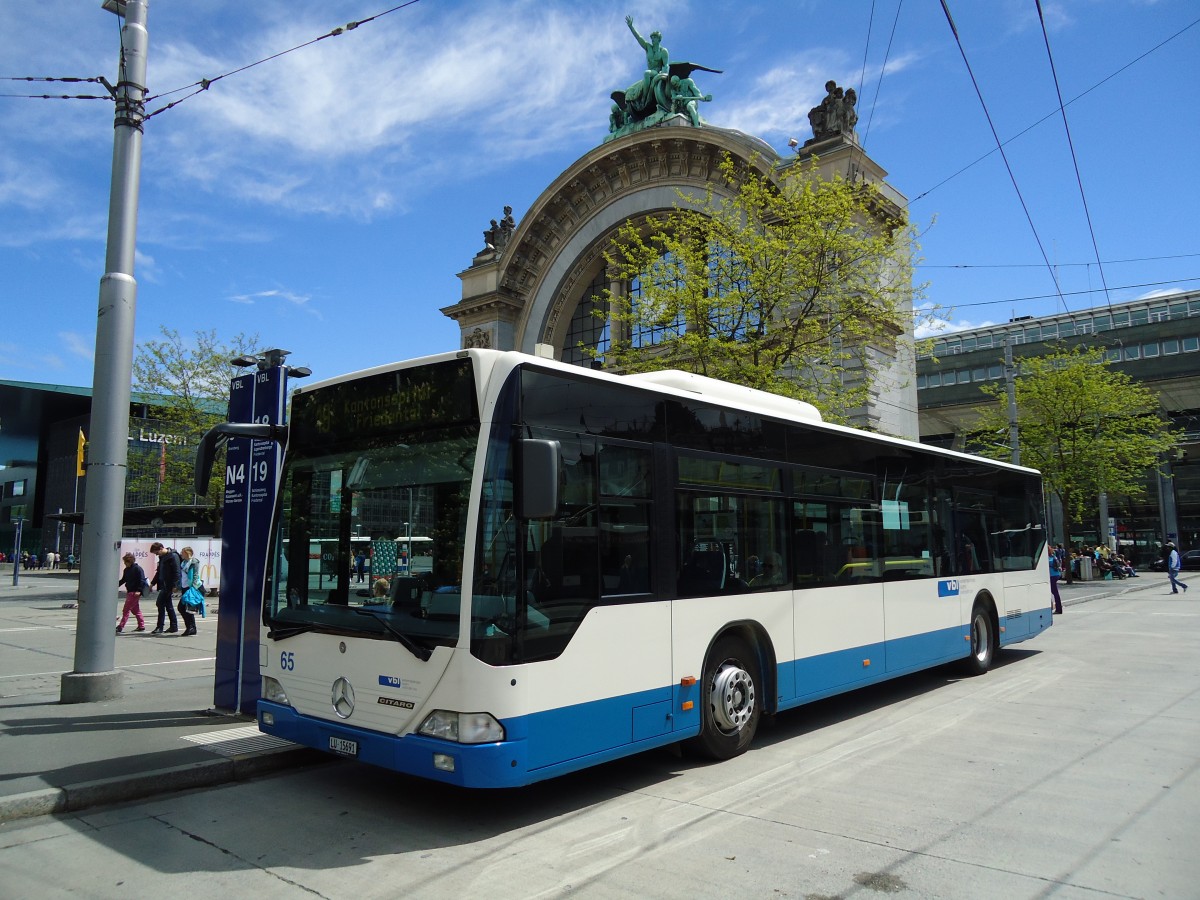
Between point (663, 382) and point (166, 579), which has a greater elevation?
point (663, 382)

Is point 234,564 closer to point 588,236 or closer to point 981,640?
point 981,640

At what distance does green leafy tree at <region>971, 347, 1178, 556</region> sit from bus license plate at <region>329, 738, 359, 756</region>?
111 feet

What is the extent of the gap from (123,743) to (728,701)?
5199 mm

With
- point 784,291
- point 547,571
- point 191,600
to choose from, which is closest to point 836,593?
point 547,571

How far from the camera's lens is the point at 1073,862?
492 cm

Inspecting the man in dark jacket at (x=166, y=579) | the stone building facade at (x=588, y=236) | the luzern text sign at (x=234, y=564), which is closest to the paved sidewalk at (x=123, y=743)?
the luzern text sign at (x=234, y=564)

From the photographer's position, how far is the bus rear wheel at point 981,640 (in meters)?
11.8

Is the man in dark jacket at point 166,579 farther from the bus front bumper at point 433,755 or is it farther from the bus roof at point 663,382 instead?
the bus front bumper at point 433,755

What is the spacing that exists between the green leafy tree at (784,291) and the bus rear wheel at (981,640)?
7860 millimetres

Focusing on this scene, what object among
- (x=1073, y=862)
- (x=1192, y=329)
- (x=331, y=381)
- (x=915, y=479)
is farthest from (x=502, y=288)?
(x=1192, y=329)

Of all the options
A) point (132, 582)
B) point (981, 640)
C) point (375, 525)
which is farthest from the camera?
point (132, 582)

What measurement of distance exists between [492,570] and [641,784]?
2481 millimetres

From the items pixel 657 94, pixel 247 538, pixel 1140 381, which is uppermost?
pixel 657 94

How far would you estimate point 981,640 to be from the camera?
477 inches
